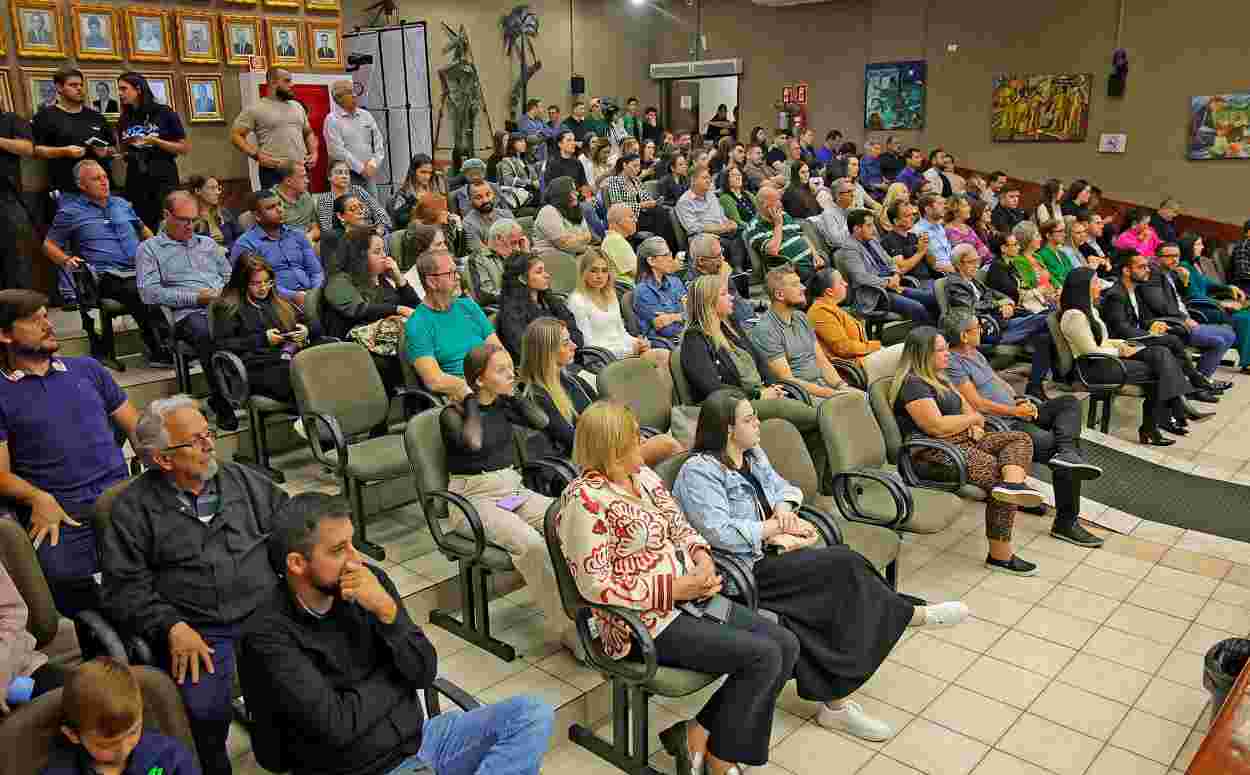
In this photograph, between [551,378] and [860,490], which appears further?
[860,490]

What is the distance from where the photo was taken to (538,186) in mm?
10000

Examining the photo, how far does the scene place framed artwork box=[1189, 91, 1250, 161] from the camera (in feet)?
36.1

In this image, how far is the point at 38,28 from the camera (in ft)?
22.7

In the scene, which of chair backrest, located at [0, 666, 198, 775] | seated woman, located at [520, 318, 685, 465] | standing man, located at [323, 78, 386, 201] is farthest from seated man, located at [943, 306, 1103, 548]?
standing man, located at [323, 78, 386, 201]

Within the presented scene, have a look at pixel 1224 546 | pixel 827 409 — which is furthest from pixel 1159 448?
pixel 827 409

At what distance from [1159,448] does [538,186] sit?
6251mm

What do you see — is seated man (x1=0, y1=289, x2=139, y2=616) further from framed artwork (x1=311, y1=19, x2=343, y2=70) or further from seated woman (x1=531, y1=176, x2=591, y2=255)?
framed artwork (x1=311, y1=19, x2=343, y2=70)

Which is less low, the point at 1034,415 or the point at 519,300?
the point at 519,300

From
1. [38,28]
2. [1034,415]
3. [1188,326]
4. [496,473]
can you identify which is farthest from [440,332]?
[1188,326]

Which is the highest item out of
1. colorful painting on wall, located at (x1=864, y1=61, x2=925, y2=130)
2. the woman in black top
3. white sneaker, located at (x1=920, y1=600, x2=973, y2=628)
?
colorful painting on wall, located at (x1=864, y1=61, x2=925, y2=130)

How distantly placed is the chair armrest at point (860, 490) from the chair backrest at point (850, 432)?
0.06m

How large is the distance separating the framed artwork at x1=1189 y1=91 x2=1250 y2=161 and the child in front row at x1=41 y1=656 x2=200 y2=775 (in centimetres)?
1266

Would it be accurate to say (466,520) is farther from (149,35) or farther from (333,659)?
(149,35)

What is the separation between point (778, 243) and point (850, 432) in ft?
12.1
